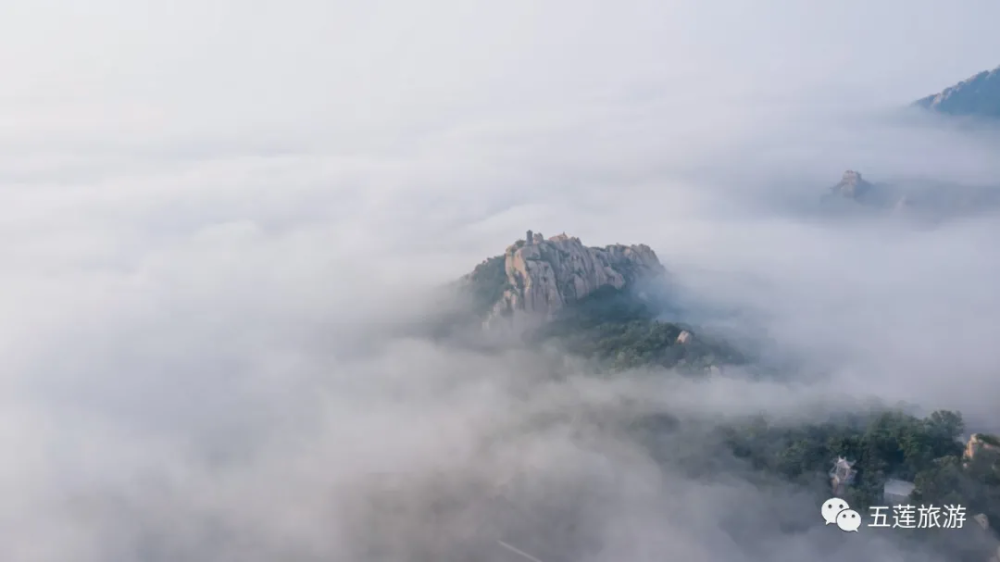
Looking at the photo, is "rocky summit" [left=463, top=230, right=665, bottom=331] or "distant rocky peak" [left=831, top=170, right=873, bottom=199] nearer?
"rocky summit" [left=463, top=230, right=665, bottom=331]

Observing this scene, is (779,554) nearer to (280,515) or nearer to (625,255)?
(280,515)

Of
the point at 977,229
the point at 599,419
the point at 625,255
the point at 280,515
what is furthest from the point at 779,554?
the point at 977,229

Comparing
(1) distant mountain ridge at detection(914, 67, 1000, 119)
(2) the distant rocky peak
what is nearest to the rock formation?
(2) the distant rocky peak

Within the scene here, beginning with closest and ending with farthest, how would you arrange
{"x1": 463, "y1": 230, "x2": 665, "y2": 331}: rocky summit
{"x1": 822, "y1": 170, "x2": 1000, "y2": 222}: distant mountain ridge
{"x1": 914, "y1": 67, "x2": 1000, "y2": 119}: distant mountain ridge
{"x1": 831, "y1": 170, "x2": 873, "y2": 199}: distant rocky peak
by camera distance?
1. {"x1": 463, "y1": 230, "x2": 665, "y2": 331}: rocky summit
2. {"x1": 822, "y1": 170, "x2": 1000, "y2": 222}: distant mountain ridge
3. {"x1": 831, "y1": 170, "x2": 873, "y2": 199}: distant rocky peak
4. {"x1": 914, "y1": 67, "x2": 1000, "y2": 119}: distant mountain ridge

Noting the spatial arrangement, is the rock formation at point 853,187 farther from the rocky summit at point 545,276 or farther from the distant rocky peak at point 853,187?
the rocky summit at point 545,276

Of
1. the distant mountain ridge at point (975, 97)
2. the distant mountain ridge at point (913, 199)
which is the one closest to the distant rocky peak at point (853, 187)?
the distant mountain ridge at point (913, 199)

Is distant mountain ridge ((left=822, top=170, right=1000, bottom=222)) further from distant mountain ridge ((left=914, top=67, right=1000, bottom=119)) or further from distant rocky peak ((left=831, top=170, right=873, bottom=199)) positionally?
distant mountain ridge ((left=914, top=67, right=1000, bottom=119))
